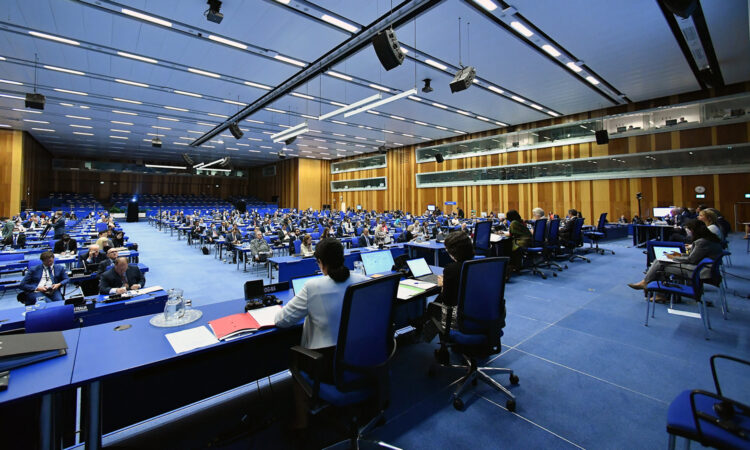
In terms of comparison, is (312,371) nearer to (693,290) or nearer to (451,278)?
(451,278)

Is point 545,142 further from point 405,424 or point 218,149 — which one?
point 218,149

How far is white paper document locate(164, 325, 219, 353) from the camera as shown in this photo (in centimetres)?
175

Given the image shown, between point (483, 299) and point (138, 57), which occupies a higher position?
point (138, 57)

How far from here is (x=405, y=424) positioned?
90.4 inches

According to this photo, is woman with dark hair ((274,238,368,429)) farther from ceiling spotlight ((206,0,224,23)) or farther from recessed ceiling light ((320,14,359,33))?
recessed ceiling light ((320,14,359,33))

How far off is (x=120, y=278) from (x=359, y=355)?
4.05 metres

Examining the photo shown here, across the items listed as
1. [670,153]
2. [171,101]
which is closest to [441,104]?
[670,153]

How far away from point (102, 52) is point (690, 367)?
12.2 meters

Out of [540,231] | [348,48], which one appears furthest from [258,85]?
[540,231]

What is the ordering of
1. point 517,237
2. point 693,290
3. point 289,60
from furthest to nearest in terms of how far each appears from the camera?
1. point 289,60
2. point 517,237
3. point 693,290

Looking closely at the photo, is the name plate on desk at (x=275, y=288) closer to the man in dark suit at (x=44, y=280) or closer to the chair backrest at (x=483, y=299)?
the chair backrest at (x=483, y=299)

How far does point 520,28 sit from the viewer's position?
22.4 ft

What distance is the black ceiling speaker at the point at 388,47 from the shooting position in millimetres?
5266

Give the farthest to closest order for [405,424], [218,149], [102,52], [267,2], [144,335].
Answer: [218,149] < [102,52] < [267,2] < [405,424] < [144,335]
